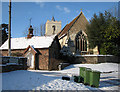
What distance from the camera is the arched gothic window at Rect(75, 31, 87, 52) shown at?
30.0 meters

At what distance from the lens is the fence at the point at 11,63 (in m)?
9.68

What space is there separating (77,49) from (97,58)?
6695 mm

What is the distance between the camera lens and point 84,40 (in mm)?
30312

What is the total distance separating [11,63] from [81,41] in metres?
22.3

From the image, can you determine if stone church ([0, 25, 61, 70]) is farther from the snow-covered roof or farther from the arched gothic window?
the arched gothic window

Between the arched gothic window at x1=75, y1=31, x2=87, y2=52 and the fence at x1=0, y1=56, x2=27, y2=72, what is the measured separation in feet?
64.3

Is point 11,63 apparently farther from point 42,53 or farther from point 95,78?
point 42,53

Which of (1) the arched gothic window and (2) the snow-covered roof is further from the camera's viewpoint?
(1) the arched gothic window

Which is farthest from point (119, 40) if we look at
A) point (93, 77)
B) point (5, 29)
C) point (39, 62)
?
point (5, 29)

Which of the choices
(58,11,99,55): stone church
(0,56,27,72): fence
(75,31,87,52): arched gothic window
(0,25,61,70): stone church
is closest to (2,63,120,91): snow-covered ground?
(0,56,27,72): fence

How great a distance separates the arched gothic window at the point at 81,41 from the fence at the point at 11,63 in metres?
19.6

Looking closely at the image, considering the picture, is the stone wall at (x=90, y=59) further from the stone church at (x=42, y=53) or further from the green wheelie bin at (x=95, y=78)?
the green wheelie bin at (x=95, y=78)

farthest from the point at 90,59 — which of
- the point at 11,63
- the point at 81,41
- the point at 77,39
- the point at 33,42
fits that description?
the point at 11,63

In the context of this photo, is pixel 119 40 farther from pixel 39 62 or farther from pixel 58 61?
pixel 39 62
